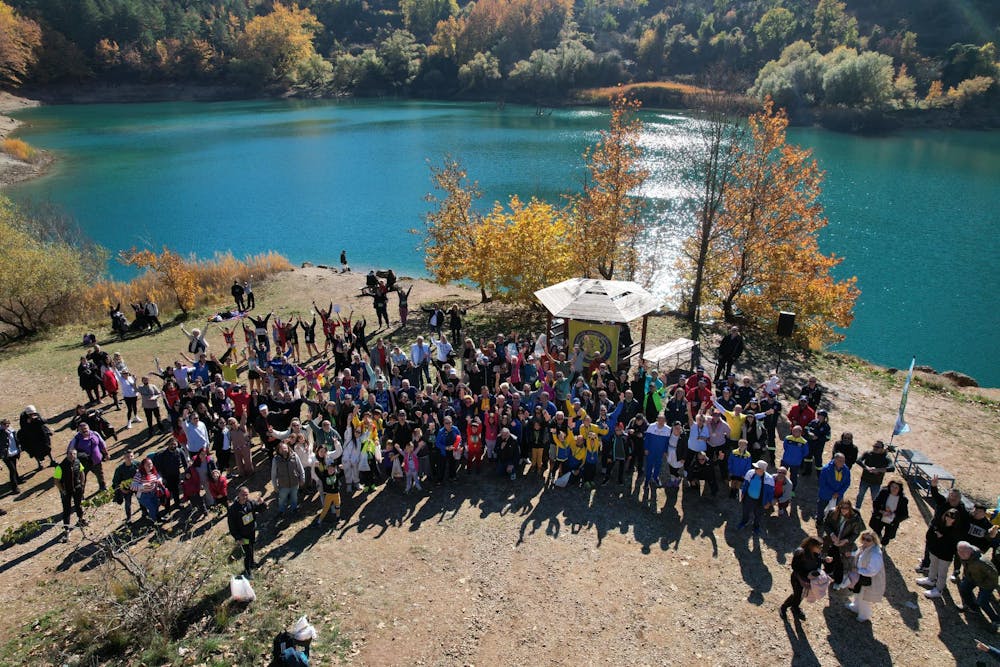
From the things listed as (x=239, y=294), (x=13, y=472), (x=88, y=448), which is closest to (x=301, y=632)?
(x=88, y=448)

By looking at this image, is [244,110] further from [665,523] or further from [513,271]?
[665,523]

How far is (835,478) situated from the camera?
9.53 meters

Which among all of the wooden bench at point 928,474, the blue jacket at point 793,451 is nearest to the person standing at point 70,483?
the blue jacket at point 793,451

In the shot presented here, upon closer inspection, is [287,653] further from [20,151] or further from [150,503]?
[20,151]

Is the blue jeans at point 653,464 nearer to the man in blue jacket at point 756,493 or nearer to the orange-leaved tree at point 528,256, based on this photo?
the man in blue jacket at point 756,493

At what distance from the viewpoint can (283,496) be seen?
10594mm

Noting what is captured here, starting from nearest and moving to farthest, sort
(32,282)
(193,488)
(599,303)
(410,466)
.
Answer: (193,488), (410,466), (599,303), (32,282)

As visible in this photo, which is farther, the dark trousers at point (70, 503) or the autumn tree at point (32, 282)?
the autumn tree at point (32, 282)

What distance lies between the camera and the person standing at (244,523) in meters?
8.87

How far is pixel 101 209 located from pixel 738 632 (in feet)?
182

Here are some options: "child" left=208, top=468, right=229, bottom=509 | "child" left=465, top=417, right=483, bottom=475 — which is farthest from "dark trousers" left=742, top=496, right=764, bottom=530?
"child" left=208, top=468, right=229, bottom=509

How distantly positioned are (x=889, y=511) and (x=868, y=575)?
184 cm

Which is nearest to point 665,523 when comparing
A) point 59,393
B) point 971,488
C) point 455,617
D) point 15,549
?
point 455,617

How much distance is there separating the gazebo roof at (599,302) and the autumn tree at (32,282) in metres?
21.7
